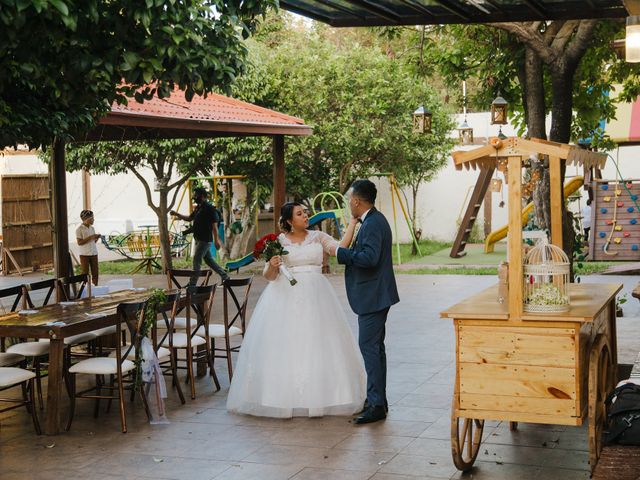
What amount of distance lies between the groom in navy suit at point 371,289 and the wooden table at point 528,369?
1286mm

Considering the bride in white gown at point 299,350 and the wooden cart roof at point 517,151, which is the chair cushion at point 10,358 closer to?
the bride in white gown at point 299,350

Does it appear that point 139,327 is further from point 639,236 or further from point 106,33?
point 639,236

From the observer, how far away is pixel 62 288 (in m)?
9.02

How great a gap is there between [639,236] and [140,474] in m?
14.4

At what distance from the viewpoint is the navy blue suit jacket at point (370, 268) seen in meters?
6.85

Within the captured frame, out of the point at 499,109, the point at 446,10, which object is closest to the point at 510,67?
the point at 499,109

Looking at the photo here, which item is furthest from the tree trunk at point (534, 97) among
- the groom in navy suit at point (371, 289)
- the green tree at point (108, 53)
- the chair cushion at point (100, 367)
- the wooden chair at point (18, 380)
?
the wooden chair at point (18, 380)

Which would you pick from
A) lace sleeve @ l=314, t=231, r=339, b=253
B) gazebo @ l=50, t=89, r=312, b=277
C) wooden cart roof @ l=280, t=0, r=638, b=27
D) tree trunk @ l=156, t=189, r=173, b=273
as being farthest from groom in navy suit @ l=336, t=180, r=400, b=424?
tree trunk @ l=156, t=189, r=173, b=273

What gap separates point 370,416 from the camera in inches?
272

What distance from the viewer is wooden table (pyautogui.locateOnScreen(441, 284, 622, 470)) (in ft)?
17.5

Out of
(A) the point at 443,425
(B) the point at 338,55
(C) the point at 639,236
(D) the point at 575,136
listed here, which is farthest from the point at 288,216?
(B) the point at 338,55

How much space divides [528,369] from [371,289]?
5.73ft

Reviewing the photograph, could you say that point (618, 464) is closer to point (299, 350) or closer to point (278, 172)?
point (299, 350)

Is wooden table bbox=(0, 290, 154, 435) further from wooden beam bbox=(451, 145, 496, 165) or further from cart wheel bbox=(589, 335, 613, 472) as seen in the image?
cart wheel bbox=(589, 335, 613, 472)
